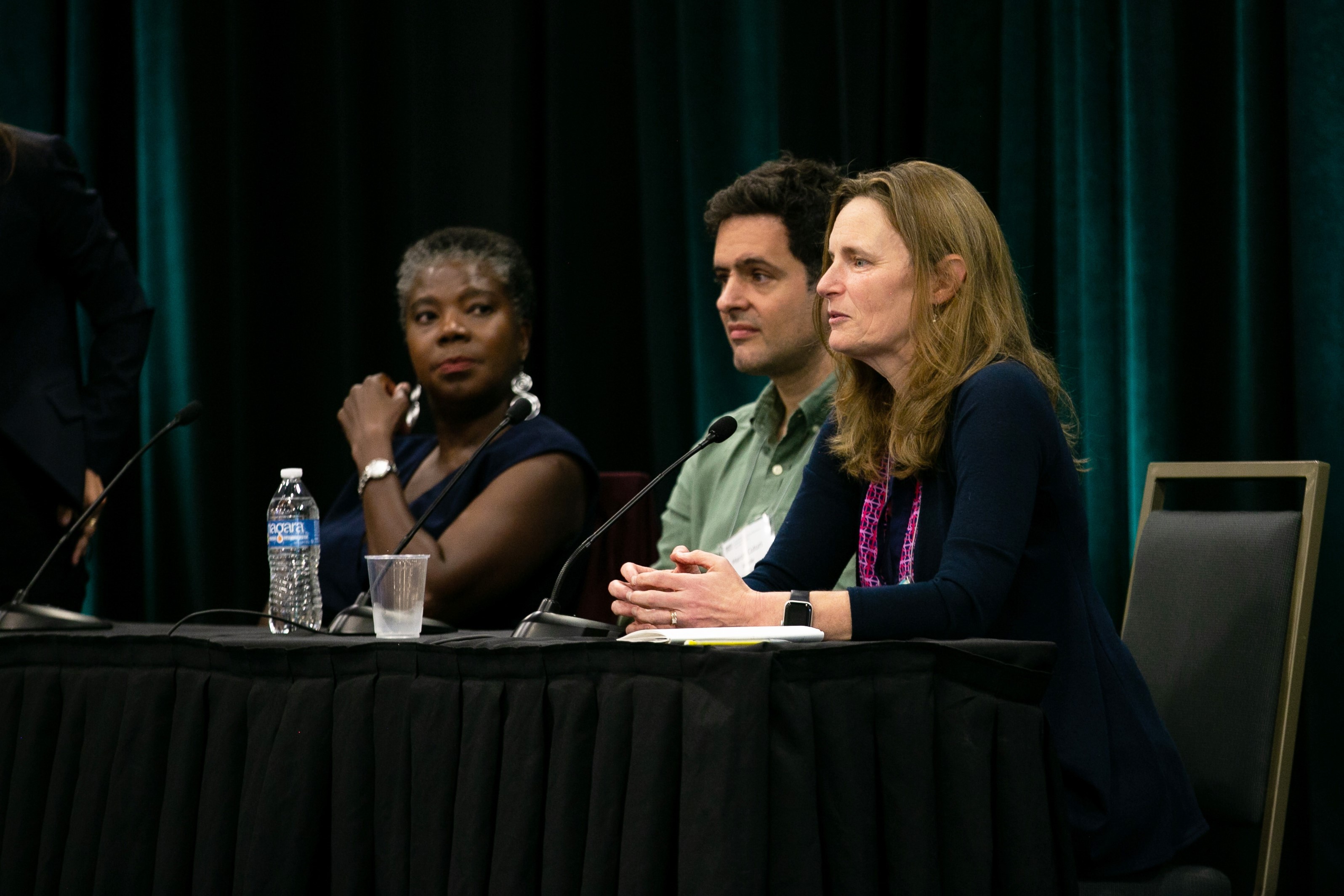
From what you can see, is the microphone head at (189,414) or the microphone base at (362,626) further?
the microphone head at (189,414)

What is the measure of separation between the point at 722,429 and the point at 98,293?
4.67ft

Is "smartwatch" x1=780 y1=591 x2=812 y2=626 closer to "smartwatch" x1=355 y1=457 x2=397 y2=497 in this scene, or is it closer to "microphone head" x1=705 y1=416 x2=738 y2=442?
"microphone head" x1=705 y1=416 x2=738 y2=442

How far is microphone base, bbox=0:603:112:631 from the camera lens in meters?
1.75

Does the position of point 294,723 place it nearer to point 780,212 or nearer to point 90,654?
point 90,654

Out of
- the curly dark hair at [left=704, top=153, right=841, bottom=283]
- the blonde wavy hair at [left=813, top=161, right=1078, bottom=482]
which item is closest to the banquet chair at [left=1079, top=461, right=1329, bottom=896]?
the blonde wavy hair at [left=813, top=161, right=1078, bottom=482]

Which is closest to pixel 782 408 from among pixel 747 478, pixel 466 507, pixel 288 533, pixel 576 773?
pixel 747 478

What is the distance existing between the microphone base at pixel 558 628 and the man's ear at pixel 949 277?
1.92ft

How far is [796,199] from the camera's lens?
2.29 meters

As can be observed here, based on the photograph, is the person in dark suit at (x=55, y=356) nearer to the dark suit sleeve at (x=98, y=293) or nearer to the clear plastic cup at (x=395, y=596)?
the dark suit sleeve at (x=98, y=293)

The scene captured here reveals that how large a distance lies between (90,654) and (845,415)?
99 cm

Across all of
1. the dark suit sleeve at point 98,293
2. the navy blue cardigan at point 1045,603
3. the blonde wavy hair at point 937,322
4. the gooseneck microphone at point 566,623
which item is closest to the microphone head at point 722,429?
the gooseneck microphone at point 566,623

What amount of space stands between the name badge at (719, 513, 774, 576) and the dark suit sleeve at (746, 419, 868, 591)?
30cm

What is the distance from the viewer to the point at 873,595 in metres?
1.38

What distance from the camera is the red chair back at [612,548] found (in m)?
2.43
